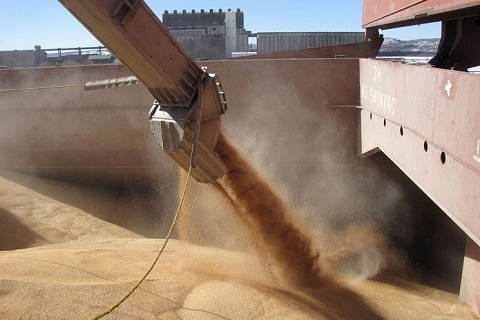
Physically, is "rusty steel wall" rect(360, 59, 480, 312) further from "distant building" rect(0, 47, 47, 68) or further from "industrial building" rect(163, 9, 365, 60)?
"distant building" rect(0, 47, 47, 68)

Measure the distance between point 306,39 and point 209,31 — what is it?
343 inches

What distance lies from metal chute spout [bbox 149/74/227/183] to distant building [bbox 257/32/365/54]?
19742mm

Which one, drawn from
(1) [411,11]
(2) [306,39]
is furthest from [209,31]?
(1) [411,11]

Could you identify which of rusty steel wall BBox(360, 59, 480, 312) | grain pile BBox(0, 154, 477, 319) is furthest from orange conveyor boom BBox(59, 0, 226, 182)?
rusty steel wall BBox(360, 59, 480, 312)

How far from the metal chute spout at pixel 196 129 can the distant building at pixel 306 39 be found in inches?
777

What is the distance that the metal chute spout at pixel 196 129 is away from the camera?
674 centimetres

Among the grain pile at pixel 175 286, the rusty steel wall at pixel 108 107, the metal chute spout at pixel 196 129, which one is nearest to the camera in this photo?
the grain pile at pixel 175 286

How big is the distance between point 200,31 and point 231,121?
2094 cm

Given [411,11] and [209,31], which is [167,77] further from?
A: [209,31]

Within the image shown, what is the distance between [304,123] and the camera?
39.4 feet

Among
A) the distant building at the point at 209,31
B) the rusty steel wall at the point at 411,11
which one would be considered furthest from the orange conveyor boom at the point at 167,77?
the distant building at the point at 209,31

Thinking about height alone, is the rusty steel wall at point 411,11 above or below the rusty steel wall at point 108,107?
above

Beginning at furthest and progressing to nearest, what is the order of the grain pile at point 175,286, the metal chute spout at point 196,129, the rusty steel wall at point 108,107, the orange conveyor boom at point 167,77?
the rusty steel wall at point 108,107 → the metal chute spout at point 196,129 → the orange conveyor boom at point 167,77 → the grain pile at point 175,286

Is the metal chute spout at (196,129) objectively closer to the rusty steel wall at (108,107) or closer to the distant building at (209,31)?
the rusty steel wall at (108,107)
